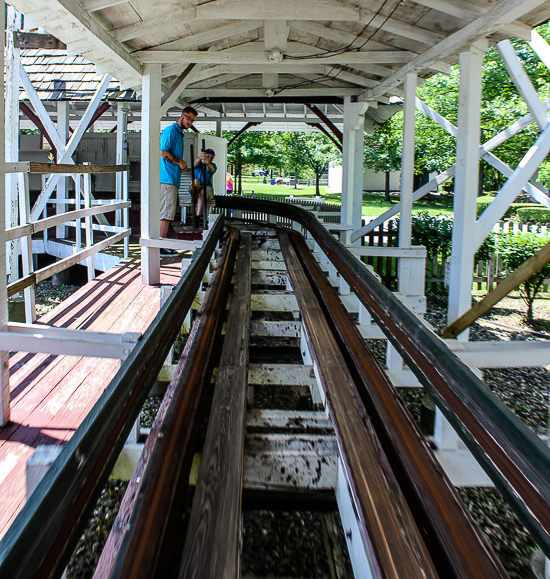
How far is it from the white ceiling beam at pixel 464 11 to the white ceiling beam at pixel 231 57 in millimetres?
1723

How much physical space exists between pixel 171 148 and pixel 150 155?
0.86m

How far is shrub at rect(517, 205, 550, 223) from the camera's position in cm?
2233

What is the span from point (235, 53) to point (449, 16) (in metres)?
2.66

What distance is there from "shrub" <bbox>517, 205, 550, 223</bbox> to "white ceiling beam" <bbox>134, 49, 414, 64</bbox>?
1813 centimetres

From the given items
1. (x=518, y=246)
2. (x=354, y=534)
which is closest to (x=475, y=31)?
(x=354, y=534)

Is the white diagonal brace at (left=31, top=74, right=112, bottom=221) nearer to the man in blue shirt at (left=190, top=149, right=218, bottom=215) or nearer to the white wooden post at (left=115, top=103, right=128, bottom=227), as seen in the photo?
the white wooden post at (left=115, top=103, right=128, bottom=227)

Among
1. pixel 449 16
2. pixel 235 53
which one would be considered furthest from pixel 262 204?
pixel 449 16

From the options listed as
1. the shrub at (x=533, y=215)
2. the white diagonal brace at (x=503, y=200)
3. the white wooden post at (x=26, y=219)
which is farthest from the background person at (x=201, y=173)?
the shrub at (x=533, y=215)

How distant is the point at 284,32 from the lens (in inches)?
240

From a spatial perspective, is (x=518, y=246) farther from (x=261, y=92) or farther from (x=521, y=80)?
(x=261, y=92)

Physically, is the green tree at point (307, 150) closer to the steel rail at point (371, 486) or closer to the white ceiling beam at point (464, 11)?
the white ceiling beam at point (464, 11)

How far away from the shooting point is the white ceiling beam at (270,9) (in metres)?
5.22

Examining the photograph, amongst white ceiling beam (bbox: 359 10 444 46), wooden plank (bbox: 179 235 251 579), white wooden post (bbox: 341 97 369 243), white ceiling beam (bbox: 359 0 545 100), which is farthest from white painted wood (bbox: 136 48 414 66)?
wooden plank (bbox: 179 235 251 579)

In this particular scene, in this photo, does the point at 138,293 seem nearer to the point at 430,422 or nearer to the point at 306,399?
the point at 306,399
